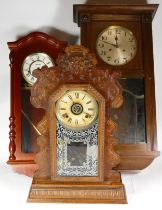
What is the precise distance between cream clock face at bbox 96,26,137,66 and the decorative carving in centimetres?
22

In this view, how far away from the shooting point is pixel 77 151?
171 cm

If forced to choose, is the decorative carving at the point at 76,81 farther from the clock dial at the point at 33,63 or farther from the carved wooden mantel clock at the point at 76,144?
the clock dial at the point at 33,63

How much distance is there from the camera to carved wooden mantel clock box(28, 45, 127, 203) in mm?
1696

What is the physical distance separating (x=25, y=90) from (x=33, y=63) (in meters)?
0.13

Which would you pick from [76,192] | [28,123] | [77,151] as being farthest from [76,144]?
[28,123]

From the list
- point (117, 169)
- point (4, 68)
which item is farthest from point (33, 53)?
point (117, 169)

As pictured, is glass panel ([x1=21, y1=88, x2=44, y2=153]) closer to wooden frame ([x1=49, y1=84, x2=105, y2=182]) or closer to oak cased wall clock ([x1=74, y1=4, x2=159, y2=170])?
wooden frame ([x1=49, y1=84, x2=105, y2=182])

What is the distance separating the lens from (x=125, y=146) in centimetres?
188

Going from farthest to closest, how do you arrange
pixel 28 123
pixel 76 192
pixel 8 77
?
pixel 8 77, pixel 28 123, pixel 76 192

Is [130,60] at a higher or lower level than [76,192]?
higher

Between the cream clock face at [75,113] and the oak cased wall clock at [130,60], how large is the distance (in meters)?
0.21

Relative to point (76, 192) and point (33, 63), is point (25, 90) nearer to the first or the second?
point (33, 63)

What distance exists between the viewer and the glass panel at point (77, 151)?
171cm

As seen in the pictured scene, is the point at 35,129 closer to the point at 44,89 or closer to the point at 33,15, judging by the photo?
the point at 44,89
